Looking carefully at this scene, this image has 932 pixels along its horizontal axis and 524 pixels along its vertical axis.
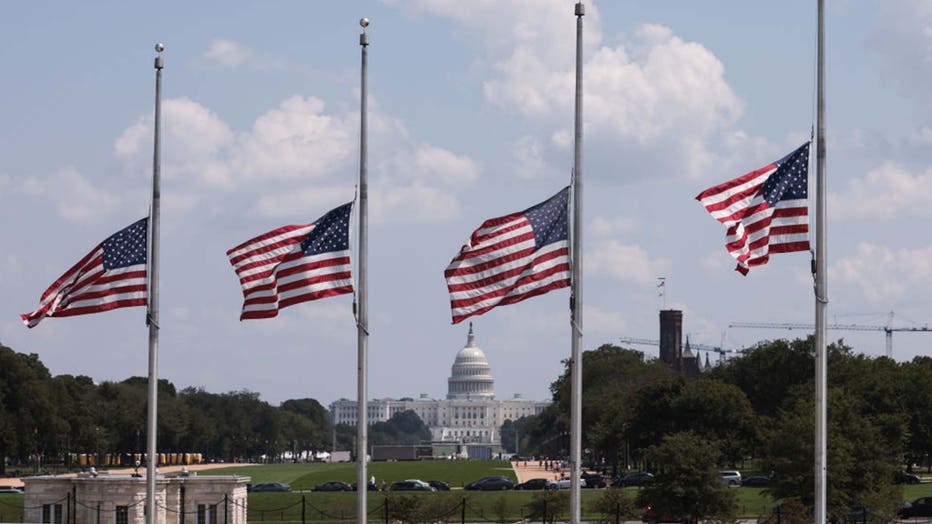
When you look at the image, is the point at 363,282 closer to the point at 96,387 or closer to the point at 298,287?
the point at 298,287

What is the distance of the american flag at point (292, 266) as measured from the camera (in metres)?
39.7

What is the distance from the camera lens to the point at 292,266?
39.7 meters

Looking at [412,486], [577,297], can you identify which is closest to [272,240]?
[577,297]

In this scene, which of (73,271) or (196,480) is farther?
(196,480)

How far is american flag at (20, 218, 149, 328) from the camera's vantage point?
4159 centimetres

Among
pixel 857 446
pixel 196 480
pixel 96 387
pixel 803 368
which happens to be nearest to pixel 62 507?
pixel 196 480

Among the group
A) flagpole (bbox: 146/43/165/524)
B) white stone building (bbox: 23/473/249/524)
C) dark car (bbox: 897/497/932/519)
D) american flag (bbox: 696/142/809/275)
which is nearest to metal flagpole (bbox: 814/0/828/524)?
american flag (bbox: 696/142/809/275)

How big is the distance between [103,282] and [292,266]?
215 inches

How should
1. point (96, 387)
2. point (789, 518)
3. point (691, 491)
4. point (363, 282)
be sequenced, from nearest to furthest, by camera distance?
point (363, 282) < point (789, 518) < point (691, 491) < point (96, 387)

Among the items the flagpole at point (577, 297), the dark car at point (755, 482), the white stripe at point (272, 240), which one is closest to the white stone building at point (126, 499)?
the white stripe at point (272, 240)

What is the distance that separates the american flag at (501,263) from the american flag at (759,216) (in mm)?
3921

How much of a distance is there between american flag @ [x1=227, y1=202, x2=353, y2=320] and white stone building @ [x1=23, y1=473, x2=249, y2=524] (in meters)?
24.2

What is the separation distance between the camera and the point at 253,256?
40.0 m

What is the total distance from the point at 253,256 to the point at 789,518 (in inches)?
1159
